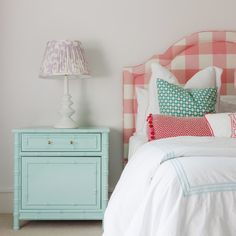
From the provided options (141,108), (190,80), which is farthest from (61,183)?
(190,80)

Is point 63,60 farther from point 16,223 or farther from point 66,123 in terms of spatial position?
point 16,223

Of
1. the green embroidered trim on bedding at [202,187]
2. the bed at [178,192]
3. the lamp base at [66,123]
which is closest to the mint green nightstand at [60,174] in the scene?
the lamp base at [66,123]

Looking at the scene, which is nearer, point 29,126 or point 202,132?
point 202,132

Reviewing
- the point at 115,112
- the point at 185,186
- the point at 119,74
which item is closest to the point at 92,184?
the point at 115,112

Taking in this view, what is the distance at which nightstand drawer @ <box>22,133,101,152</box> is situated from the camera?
3.18 meters

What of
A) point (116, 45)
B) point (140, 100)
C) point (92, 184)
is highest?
point (116, 45)

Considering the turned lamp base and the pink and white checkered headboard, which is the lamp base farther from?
the pink and white checkered headboard

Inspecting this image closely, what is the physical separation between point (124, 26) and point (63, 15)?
0.47 m

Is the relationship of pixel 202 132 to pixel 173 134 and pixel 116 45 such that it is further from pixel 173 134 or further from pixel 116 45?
pixel 116 45

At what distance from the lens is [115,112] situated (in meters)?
3.58

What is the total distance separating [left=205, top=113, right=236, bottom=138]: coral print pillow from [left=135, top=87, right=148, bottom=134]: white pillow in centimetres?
73

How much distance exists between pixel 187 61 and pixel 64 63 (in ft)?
3.03

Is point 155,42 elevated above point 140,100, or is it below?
above

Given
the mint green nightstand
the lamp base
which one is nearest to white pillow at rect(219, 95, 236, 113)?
the mint green nightstand
